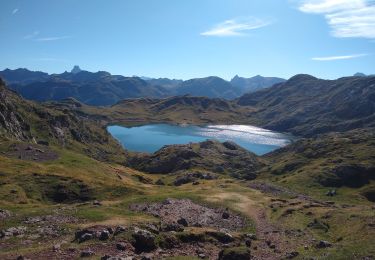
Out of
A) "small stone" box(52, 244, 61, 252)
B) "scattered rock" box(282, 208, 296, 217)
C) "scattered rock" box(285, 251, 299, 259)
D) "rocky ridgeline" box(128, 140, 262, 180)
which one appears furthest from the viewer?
"rocky ridgeline" box(128, 140, 262, 180)

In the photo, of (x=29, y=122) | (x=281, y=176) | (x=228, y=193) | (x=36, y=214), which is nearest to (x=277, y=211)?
(x=228, y=193)

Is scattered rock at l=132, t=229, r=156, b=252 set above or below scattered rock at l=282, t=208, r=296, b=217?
above

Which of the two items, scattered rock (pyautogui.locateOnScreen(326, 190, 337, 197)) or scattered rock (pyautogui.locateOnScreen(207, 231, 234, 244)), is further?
scattered rock (pyautogui.locateOnScreen(326, 190, 337, 197))

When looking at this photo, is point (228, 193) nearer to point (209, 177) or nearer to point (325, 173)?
point (209, 177)

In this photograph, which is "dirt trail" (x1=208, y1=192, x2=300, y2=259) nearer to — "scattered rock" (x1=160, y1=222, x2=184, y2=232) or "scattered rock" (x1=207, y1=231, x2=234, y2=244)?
"scattered rock" (x1=207, y1=231, x2=234, y2=244)

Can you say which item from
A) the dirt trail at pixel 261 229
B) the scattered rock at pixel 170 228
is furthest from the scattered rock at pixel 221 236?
the scattered rock at pixel 170 228

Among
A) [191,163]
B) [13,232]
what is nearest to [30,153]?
[13,232]

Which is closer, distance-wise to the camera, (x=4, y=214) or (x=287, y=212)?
(x=4, y=214)

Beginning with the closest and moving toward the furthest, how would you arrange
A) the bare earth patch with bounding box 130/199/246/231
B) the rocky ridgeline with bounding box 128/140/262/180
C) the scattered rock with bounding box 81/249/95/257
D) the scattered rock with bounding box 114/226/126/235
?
the scattered rock with bounding box 81/249/95/257
the scattered rock with bounding box 114/226/126/235
the bare earth patch with bounding box 130/199/246/231
the rocky ridgeline with bounding box 128/140/262/180

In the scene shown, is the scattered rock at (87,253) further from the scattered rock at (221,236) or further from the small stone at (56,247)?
the scattered rock at (221,236)

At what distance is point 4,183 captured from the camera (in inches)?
2739

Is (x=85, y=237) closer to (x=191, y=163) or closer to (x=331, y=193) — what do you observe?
(x=331, y=193)

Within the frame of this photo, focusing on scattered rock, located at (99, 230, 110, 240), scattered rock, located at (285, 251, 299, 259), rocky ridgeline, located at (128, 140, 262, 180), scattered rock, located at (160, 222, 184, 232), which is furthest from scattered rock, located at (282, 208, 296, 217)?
rocky ridgeline, located at (128, 140, 262, 180)

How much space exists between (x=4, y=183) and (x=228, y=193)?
4102 cm
